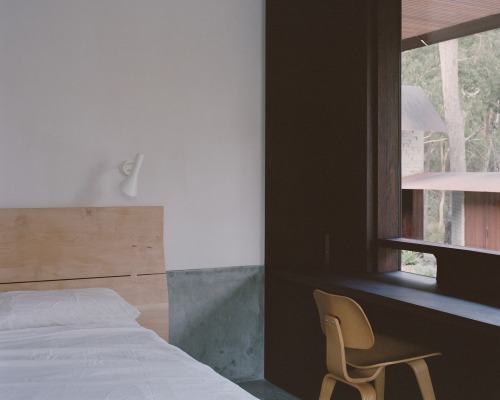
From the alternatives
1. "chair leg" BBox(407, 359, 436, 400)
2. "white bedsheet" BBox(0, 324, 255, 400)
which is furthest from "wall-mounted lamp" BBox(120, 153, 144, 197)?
"chair leg" BBox(407, 359, 436, 400)

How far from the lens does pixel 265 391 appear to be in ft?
12.8

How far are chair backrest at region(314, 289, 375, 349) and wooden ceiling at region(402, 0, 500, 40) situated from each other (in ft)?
4.90

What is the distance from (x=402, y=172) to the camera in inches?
140

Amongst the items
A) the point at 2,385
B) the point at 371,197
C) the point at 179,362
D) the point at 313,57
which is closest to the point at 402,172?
the point at 371,197

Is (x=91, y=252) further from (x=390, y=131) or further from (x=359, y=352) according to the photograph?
(x=390, y=131)

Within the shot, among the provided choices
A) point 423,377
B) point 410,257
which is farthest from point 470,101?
point 423,377

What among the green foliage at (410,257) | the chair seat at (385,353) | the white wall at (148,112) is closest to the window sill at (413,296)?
the green foliage at (410,257)

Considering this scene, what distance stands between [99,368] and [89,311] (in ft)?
2.29

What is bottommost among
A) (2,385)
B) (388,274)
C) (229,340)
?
(229,340)

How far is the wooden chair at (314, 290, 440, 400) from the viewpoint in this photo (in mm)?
2691

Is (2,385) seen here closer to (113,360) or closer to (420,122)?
(113,360)

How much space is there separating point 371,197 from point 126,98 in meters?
1.52

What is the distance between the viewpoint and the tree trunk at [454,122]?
3.14 metres

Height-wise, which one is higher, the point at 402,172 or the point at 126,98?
the point at 126,98
